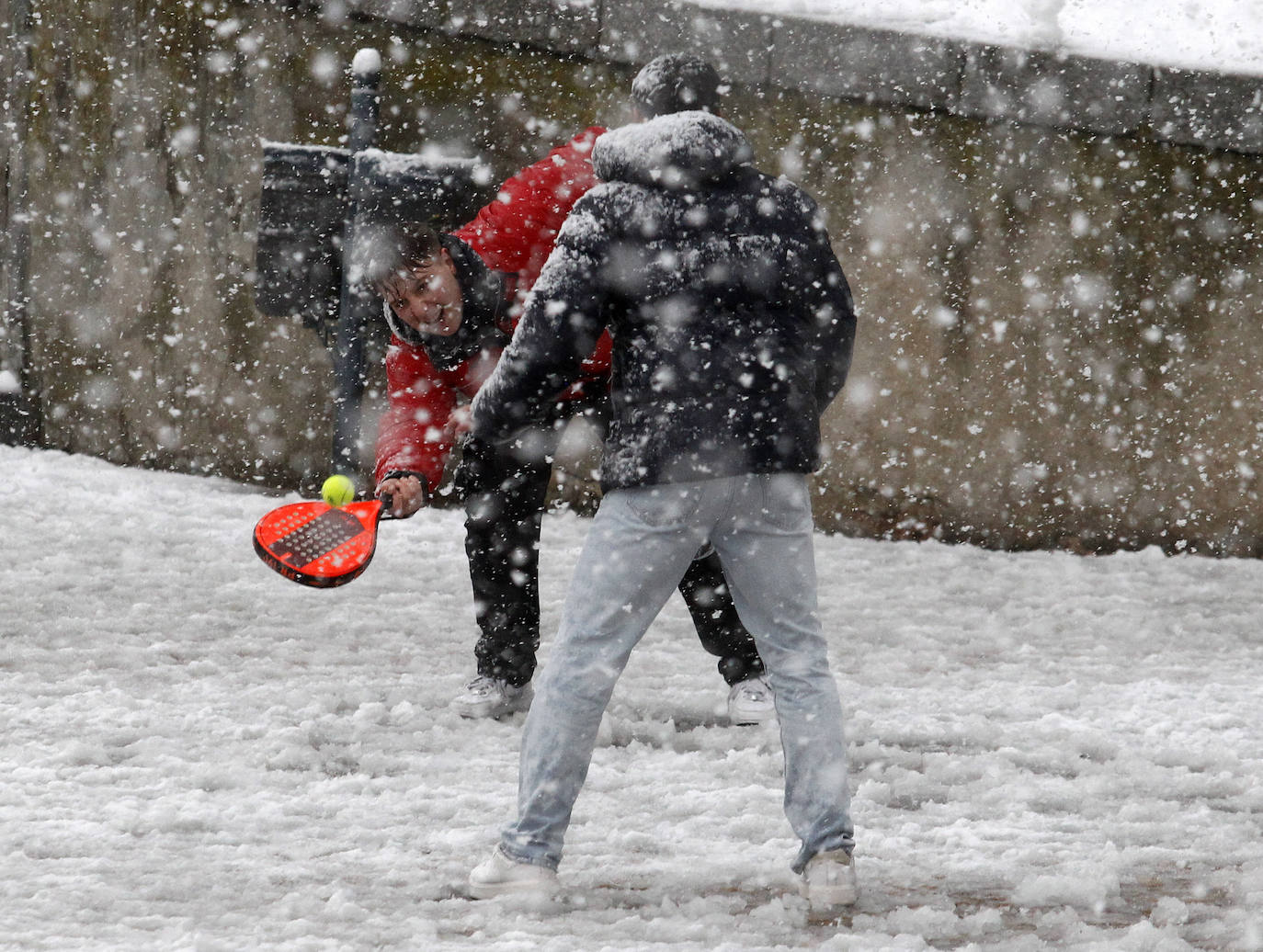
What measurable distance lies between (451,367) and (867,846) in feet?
5.04

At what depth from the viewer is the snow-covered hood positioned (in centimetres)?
255

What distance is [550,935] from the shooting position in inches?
99.1

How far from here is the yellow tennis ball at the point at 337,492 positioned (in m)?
3.48

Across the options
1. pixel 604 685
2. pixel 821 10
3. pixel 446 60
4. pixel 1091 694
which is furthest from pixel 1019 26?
pixel 604 685

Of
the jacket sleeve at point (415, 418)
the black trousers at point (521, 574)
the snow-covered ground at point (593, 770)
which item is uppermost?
the jacket sleeve at point (415, 418)

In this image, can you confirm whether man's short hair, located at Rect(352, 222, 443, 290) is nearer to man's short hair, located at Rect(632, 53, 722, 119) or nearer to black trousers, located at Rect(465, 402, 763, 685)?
black trousers, located at Rect(465, 402, 763, 685)

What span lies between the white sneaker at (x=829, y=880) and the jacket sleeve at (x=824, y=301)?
2.78 ft

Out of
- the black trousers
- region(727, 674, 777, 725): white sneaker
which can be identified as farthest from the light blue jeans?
region(727, 674, 777, 725): white sneaker

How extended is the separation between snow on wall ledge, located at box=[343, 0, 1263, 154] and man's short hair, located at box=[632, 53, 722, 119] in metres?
2.70

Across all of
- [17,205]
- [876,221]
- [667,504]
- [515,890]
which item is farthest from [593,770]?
[17,205]

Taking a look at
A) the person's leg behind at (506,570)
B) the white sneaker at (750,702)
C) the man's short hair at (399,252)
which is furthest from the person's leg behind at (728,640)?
the man's short hair at (399,252)

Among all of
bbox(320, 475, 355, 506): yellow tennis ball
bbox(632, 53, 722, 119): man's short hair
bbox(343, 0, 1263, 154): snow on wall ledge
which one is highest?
bbox(343, 0, 1263, 154): snow on wall ledge

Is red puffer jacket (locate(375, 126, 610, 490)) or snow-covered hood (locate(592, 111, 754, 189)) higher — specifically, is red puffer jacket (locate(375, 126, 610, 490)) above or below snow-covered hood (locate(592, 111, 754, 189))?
below

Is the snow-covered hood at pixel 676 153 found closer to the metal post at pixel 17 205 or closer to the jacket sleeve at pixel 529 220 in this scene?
the jacket sleeve at pixel 529 220
